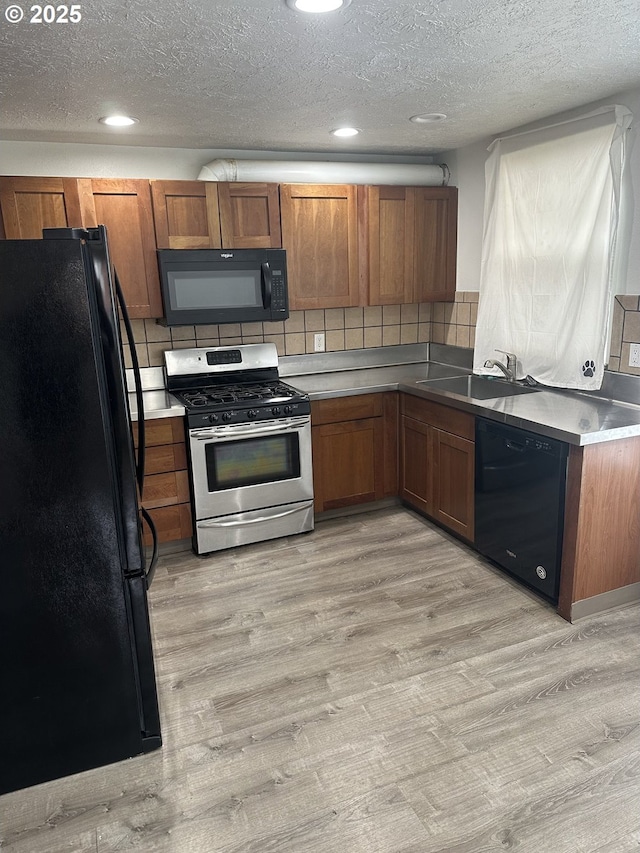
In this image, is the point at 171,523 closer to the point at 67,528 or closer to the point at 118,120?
the point at 67,528

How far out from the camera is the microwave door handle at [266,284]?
3426mm

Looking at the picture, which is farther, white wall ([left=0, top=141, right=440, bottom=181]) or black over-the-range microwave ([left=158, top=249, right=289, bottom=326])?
black over-the-range microwave ([left=158, top=249, right=289, bottom=326])

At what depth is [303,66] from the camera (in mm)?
2115

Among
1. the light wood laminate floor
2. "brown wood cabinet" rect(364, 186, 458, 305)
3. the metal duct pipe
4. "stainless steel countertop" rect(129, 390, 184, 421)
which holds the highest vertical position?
the metal duct pipe

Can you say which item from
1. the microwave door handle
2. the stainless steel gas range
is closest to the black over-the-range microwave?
the microwave door handle

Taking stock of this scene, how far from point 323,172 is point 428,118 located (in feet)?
2.78

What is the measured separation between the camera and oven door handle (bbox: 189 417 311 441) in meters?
3.20

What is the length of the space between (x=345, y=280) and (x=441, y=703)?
257 cm

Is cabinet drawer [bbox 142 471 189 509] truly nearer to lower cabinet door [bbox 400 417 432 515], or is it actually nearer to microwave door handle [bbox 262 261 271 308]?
microwave door handle [bbox 262 261 271 308]

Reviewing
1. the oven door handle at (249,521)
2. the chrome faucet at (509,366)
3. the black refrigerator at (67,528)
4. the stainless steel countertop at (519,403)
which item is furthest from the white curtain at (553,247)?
the black refrigerator at (67,528)

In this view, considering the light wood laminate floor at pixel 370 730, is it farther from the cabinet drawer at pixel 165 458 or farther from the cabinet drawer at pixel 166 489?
the cabinet drawer at pixel 165 458

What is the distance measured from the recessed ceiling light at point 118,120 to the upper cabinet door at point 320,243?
963 millimetres

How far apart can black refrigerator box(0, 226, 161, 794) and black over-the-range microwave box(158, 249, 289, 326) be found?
1.52 meters

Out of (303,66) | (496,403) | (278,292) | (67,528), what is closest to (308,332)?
(278,292)
